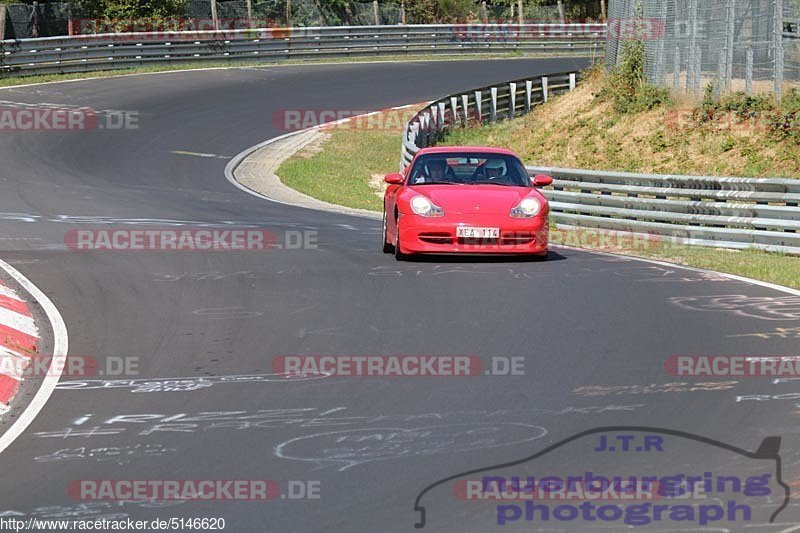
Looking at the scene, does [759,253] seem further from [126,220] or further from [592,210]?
[126,220]

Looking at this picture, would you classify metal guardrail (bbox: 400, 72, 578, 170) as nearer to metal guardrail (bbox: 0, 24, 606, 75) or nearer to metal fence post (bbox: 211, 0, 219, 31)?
metal guardrail (bbox: 0, 24, 606, 75)

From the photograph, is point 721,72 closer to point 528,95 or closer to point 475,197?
point 528,95

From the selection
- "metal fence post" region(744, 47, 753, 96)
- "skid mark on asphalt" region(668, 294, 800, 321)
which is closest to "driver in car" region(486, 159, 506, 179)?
"skid mark on asphalt" region(668, 294, 800, 321)

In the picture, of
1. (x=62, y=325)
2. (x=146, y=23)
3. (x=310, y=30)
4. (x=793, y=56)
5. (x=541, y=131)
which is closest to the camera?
(x=62, y=325)

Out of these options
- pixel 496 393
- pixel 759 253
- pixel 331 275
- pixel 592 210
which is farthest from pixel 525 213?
pixel 496 393

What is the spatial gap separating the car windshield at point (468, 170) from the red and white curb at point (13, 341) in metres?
5.47

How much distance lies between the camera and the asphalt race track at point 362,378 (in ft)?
22.0

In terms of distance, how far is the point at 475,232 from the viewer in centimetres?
1522

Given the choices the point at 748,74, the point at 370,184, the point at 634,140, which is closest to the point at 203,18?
the point at 370,184

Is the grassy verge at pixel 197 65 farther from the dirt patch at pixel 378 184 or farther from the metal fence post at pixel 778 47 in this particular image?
the metal fence post at pixel 778 47

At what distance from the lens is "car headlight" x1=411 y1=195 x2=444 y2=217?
50.1 feet

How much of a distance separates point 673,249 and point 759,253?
1.13 metres

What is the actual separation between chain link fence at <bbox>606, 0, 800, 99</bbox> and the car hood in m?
11.7

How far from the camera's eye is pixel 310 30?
5178 cm
